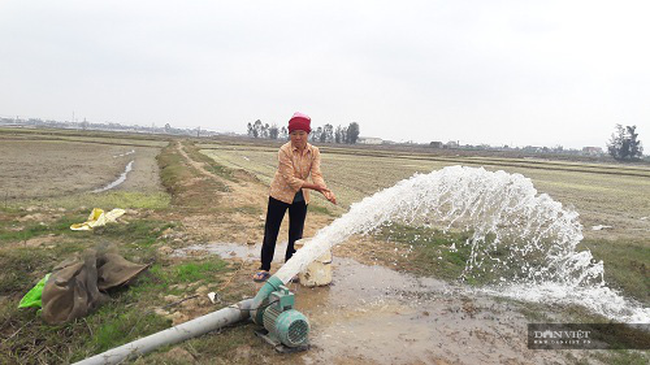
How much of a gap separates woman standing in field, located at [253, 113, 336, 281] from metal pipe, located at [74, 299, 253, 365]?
1.25 meters

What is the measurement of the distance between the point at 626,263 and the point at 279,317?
752 centimetres

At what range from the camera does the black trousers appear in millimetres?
5219

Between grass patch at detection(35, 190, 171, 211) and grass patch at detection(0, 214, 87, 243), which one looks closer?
grass patch at detection(0, 214, 87, 243)

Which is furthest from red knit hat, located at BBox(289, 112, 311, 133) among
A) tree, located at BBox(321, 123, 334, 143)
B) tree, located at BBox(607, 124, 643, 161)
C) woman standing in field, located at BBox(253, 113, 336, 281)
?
tree, located at BBox(321, 123, 334, 143)

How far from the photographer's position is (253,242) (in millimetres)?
7777

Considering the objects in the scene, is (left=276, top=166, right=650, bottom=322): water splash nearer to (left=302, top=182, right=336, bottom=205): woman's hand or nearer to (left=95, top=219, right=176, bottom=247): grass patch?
(left=302, top=182, right=336, bottom=205): woman's hand

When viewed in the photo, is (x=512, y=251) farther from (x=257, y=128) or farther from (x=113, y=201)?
(x=257, y=128)

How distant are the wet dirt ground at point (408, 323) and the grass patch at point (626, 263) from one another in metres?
2.60

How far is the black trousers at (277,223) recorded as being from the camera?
17.1ft

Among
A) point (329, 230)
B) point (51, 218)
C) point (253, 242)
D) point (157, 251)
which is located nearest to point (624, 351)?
point (329, 230)

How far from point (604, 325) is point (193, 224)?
25.7ft

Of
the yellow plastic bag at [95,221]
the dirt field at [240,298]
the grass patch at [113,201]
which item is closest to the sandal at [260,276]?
the dirt field at [240,298]

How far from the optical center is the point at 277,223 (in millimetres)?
5297

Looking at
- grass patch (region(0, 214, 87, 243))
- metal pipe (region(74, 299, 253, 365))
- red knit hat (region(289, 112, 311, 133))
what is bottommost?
grass patch (region(0, 214, 87, 243))
